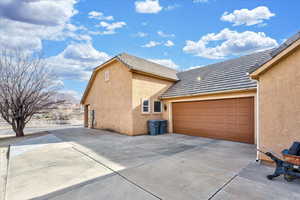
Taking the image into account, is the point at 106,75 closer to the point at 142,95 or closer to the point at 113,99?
the point at 113,99

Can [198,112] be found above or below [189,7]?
below

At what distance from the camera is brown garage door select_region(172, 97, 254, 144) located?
6.90 m

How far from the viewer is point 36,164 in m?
4.33

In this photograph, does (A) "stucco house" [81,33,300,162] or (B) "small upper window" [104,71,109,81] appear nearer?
(A) "stucco house" [81,33,300,162]

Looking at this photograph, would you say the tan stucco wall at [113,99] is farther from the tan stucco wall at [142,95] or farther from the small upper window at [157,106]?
the small upper window at [157,106]

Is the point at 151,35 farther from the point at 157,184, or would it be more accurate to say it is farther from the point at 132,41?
the point at 157,184

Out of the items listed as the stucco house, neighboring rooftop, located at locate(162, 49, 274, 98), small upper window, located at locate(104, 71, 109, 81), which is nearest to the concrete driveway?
the stucco house

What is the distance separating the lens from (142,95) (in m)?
9.68

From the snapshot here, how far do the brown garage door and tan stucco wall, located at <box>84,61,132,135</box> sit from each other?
12.1 feet

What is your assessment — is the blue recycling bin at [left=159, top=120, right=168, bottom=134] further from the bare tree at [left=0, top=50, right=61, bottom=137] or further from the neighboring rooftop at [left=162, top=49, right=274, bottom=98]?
the bare tree at [left=0, top=50, right=61, bottom=137]

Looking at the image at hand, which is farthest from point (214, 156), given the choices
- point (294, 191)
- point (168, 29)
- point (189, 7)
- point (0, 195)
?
point (168, 29)

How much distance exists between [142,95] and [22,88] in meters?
8.76

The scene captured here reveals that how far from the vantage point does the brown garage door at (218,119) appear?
22.6ft

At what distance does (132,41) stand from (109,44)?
2456 millimetres
